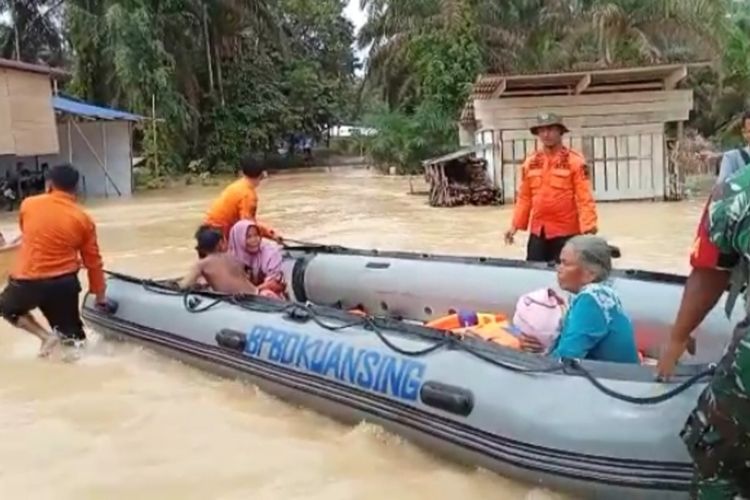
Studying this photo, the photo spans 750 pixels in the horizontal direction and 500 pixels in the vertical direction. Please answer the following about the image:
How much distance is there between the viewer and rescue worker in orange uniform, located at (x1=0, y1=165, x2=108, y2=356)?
571 centimetres

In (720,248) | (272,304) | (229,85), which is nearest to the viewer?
(720,248)

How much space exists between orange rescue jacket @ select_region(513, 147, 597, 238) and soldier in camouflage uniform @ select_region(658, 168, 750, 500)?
127 inches

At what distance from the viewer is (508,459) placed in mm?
3623

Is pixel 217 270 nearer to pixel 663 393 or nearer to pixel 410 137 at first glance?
pixel 663 393

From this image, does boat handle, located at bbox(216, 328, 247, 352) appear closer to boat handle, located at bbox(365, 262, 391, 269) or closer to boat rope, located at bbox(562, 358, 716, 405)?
boat handle, located at bbox(365, 262, 391, 269)

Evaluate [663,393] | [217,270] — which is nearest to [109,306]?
[217,270]

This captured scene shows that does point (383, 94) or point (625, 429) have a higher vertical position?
point (383, 94)

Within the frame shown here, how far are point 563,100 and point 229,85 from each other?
18.6 m

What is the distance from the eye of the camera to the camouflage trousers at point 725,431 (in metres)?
2.30

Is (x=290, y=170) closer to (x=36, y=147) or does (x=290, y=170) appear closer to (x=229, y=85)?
(x=229, y=85)

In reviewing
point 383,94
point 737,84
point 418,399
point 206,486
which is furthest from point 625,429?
point 383,94

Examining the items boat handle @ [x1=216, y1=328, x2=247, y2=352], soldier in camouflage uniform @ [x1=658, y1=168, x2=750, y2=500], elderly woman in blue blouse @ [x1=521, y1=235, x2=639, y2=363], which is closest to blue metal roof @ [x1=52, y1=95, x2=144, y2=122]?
boat handle @ [x1=216, y1=328, x2=247, y2=352]

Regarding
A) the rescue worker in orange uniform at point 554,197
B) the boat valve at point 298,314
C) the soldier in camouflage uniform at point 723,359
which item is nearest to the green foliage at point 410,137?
the rescue worker in orange uniform at point 554,197

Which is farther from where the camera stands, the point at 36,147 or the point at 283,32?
the point at 283,32
